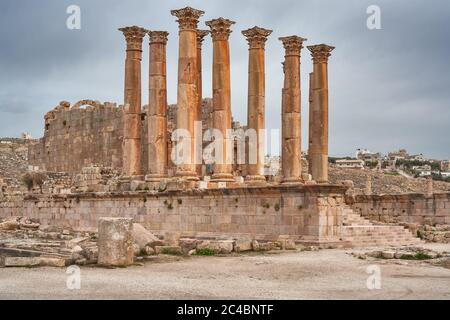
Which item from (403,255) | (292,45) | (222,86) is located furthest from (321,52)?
(403,255)

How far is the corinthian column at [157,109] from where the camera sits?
1043 inches

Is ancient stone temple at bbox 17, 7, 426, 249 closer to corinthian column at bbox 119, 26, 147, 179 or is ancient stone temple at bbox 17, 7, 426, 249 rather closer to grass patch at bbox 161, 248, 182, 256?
corinthian column at bbox 119, 26, 147, 179

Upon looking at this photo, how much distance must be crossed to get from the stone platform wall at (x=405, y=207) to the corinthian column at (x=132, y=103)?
8797 mm

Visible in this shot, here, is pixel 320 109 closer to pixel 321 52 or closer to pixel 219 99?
pixel 321 52

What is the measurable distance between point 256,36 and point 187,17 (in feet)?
8.89

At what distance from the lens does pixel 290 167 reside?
82.1 feet

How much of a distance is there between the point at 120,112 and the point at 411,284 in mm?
27626

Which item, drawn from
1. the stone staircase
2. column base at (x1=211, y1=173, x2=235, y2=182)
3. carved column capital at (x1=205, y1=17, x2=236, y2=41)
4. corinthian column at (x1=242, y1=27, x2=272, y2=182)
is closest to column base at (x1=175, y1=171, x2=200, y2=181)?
column base at (x1=211, y1=173, x2=235, y2=182)

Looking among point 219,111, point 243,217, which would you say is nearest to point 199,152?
point 219,111

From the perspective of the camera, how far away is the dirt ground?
10.4 m

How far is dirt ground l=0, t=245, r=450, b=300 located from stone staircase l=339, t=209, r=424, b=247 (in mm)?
5191

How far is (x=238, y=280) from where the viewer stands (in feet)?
40.0
